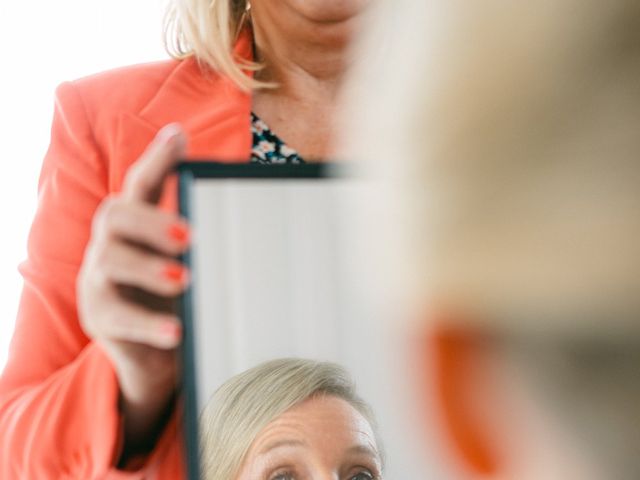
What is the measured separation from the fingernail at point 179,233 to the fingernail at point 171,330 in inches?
1.8

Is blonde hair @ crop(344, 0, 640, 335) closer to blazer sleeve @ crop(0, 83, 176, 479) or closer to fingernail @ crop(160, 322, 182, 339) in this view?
fingernail @ crop(160, 322, 182, 339)

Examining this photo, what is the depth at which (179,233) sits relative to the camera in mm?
467

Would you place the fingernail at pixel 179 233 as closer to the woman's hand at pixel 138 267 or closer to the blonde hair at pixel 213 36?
the woman's hand at pixel 138 267

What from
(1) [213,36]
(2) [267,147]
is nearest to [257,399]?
(2) [267,147]

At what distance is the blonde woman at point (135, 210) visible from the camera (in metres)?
0.47

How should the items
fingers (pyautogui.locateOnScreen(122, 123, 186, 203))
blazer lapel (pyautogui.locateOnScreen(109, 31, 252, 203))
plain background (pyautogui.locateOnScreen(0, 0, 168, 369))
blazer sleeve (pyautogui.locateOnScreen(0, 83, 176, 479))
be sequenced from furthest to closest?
plain background (pyautogui.locateOnScreen(0, 0, 168, 369)) < blazer lapel (pyautogui.locateOnScreen(109, 31, 252, 203)) < blazer sleeve (pyautogui.locateOnScreen(0, 83, 176, 479)) < fingers (pyautogui.locateOnScreen(122, 123, 186, 203))

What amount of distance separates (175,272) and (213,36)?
0.38 m

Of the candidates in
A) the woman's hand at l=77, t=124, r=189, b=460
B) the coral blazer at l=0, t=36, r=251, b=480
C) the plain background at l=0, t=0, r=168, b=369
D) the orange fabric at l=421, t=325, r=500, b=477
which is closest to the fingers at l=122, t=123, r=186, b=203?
the woman's hand at l=77, t=124, r=189, b=460

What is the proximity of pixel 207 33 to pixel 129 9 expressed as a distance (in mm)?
489

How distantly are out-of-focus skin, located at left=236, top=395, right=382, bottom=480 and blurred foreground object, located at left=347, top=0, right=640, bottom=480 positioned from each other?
337mm

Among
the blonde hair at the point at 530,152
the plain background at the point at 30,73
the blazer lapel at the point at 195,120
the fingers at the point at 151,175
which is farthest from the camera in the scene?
the plain background at the point at 30,73

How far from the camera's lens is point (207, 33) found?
2.63ft

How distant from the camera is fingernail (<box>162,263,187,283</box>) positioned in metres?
0.47

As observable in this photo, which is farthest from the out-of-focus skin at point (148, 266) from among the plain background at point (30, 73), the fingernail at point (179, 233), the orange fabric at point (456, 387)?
the plain background at point (30, 73)
